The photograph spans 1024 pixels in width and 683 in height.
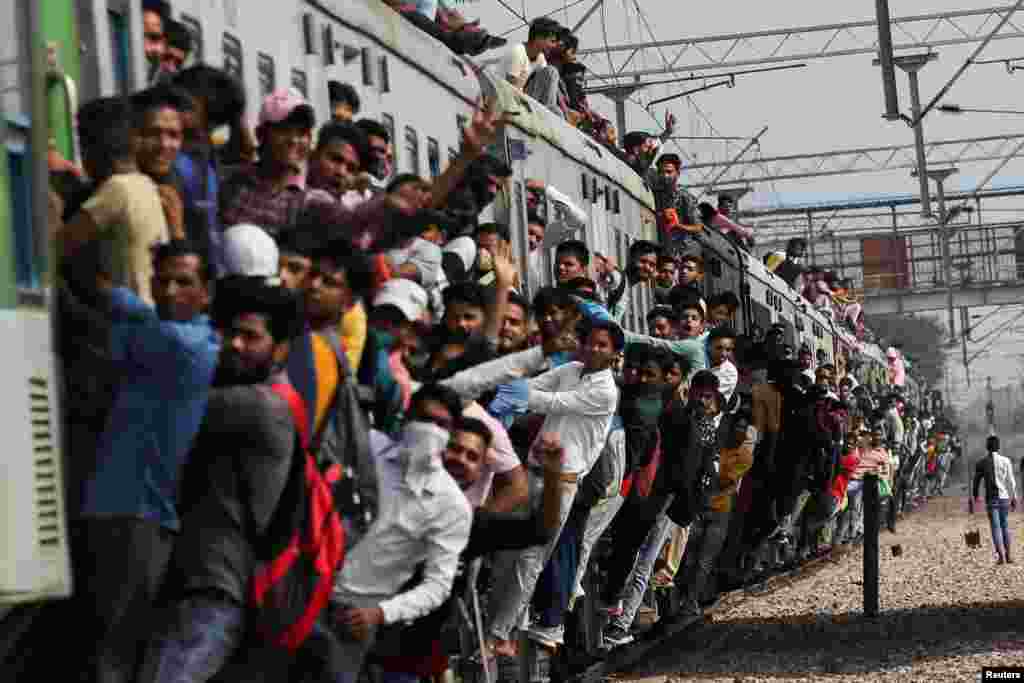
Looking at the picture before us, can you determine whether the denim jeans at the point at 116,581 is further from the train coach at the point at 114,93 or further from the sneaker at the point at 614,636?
the sneaker at the point at 614,636

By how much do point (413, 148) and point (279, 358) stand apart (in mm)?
3815

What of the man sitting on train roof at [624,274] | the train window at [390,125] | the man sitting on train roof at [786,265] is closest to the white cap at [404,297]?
the train window at [390,125]

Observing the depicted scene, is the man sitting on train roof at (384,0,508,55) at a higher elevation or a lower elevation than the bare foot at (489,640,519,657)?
higher

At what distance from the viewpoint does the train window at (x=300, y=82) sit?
8.58 meters

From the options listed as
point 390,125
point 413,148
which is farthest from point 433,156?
point 390,125

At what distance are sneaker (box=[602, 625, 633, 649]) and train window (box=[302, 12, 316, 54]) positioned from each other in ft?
19.2

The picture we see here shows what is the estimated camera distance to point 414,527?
24.2ft

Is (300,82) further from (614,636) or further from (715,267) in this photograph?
(715,267)

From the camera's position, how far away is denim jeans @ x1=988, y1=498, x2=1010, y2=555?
1152 inches

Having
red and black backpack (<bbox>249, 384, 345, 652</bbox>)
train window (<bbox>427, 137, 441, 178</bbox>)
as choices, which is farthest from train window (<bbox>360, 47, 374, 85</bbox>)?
red and black backpack (<bbox>249, 384, 345, 652</bbox>)

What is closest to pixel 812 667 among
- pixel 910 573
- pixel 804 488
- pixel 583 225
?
pixel 583 225

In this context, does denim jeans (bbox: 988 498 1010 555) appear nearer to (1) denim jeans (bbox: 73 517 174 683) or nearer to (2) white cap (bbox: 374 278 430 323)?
(2) white cap (bbox: 374 278 430 323)

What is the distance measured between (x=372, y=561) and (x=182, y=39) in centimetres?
168

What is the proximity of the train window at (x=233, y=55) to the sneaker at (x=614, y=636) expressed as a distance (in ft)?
21.2
